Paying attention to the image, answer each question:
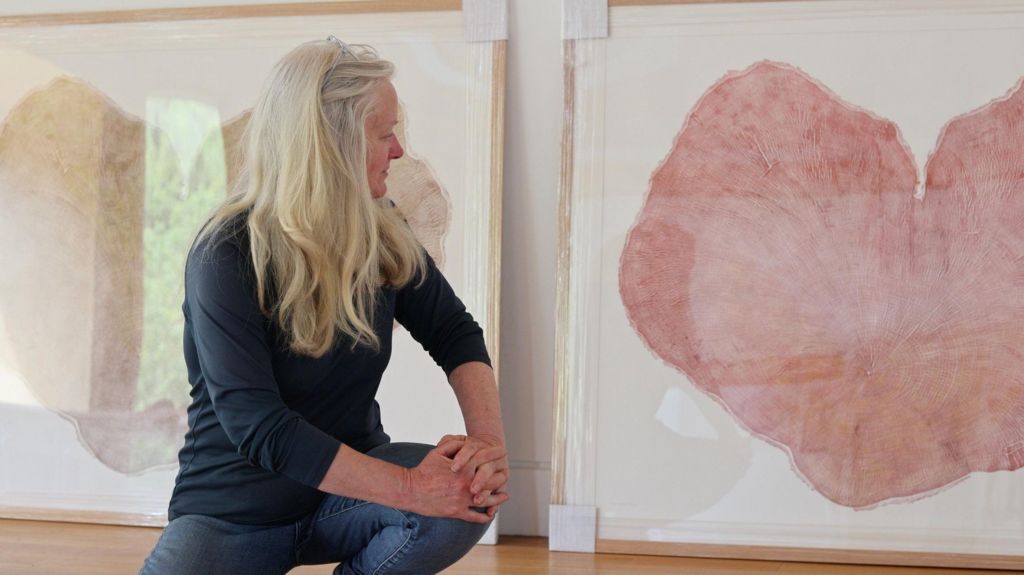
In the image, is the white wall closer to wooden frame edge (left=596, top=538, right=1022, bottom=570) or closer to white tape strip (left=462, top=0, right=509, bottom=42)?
white tape strip (left=462, top=0, right=509, bottom=42)

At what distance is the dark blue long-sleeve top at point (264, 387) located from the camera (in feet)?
5.15

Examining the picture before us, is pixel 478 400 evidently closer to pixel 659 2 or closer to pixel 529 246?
pixel 529 246

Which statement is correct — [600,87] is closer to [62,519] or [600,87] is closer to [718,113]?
[718,113]

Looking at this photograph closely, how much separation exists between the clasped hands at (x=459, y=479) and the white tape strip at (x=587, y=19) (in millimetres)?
1563

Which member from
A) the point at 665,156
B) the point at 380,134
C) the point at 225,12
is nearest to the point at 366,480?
the point at 380,134

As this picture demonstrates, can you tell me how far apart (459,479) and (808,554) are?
1459 millimetres

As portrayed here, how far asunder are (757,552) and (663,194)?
99 centimetres

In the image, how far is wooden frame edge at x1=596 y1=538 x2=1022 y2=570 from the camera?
8.82 ft

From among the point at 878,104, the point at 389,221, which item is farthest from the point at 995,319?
the point at 389,221

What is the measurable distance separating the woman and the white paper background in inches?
44.0

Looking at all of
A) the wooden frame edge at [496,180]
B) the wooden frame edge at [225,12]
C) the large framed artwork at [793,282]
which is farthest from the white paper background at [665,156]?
the wooden frame edge at [225,12]

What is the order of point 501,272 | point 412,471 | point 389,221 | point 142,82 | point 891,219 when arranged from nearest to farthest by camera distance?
point 412,471 → point 389,221 → point 891,219 → point 501,272 → point 142,82

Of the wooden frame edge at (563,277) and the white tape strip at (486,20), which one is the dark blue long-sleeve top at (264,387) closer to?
the wooden frame edge at (563,277)

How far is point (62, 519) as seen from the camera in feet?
10.2
